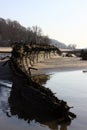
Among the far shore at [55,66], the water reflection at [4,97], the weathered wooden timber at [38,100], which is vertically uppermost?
the weathered wooden timber at [38,100]

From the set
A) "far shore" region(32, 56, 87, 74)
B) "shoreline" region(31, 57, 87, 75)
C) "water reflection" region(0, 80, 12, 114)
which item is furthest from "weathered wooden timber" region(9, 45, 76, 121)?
"far shore" region(32, 56, 87, 74)

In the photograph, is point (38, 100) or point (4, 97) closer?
point (38, 100)

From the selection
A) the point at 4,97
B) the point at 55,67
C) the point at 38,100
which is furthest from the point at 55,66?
the point at 38,100

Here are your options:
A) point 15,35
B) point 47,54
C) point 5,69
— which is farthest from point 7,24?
point 5,69

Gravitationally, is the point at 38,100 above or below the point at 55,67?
above

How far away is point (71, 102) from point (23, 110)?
364 cm

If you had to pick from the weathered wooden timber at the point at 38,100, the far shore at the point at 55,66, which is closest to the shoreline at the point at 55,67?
the far shore at the point at 55,66

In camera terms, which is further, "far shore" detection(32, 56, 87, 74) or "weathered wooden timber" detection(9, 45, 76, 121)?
"far shore" detection(32, 56, 87, 74)

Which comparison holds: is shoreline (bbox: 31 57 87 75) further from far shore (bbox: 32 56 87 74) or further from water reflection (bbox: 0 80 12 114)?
water reflection (bbox: 0 80 12 114)

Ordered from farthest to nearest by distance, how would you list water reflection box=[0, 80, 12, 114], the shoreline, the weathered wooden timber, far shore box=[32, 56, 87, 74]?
far shore box=[32, 56, 87, 74] → the shoreline → water reflection box=[0, 80, 12, 114] → the weathered wooden timber

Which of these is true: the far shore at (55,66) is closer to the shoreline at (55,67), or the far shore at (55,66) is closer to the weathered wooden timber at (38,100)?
the shoreline at (55,67)

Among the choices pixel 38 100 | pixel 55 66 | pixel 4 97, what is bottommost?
pixel 55 66

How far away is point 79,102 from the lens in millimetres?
21766

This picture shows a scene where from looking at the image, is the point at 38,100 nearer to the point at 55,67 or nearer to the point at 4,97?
the point at 4,97
